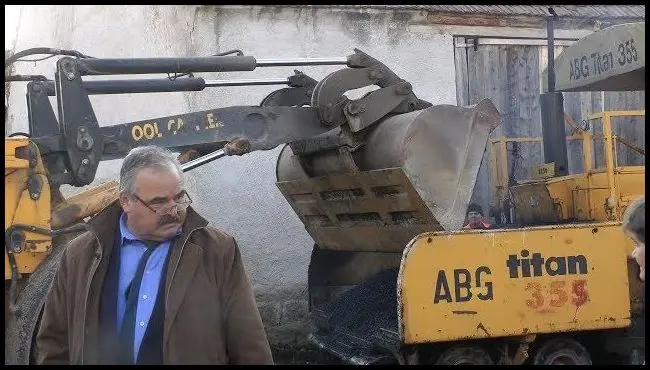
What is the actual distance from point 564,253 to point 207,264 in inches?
135

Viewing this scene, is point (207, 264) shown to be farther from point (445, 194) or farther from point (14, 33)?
point (14, 33)

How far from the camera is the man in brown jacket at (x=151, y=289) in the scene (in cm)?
305

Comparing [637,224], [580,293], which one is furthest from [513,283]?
[637,224]

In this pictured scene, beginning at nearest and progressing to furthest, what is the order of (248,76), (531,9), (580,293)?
(580,293)
(248,76)
(531,9)

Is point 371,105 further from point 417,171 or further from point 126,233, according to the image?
point 126,233

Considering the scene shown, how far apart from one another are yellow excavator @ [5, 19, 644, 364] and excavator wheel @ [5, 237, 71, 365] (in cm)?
1

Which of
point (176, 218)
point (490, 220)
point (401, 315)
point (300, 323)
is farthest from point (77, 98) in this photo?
point (490, 220)

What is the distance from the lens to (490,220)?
9.59 meters

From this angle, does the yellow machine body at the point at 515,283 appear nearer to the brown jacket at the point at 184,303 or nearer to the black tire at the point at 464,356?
the black tire at the point at 464,356

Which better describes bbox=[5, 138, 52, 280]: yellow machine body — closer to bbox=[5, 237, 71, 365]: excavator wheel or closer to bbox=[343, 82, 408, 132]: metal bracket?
bbox=[5, 237, 71, 365]: excavator wheel

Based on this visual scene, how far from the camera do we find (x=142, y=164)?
3.24m

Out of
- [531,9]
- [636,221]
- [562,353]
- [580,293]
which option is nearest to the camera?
[636,221]

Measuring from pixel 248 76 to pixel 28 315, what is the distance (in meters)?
4.37

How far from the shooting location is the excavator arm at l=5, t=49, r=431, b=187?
5.79 meters
